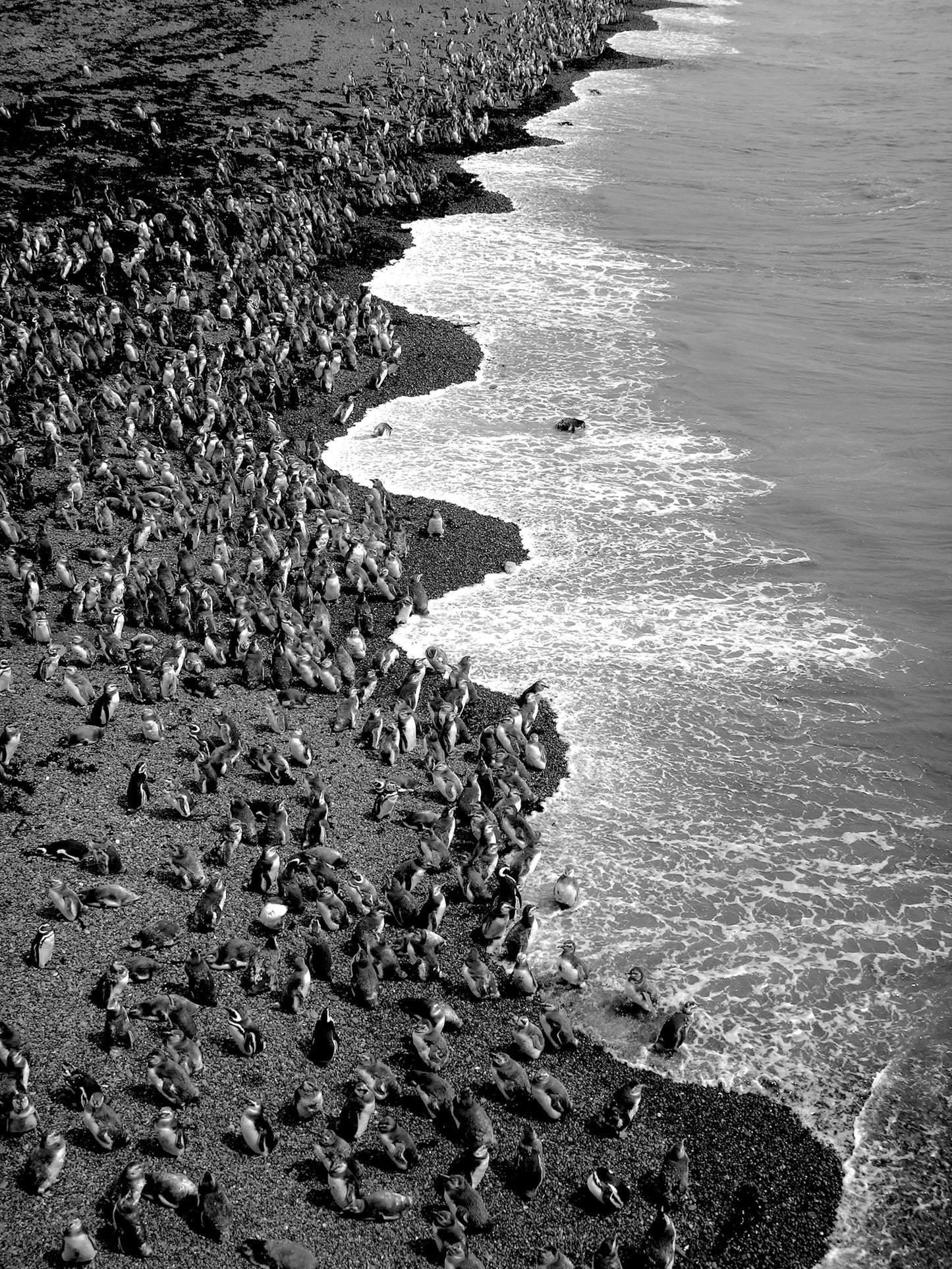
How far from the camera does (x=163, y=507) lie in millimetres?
23172

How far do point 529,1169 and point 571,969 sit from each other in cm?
281

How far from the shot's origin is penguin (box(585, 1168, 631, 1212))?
11250mm

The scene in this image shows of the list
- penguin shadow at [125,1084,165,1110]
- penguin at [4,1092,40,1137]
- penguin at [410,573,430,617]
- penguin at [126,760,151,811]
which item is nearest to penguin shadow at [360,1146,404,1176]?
penguin shadow at [125,1084,165,1110]

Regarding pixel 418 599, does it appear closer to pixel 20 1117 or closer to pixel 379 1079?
pixel 379 1079

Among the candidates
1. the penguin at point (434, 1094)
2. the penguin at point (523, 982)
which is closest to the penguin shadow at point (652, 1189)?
the penguin at point (434, 1094)

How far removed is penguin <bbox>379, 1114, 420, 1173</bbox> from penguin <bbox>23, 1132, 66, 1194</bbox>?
308cm

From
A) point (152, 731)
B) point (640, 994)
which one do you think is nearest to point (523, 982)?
point (640, 994)

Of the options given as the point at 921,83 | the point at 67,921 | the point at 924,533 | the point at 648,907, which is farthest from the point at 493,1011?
the point at 921,83

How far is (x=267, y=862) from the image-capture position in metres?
14.4

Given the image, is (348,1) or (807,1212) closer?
(807,1212)

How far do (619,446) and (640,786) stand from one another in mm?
12643

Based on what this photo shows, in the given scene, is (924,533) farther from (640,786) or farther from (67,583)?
(67,583)

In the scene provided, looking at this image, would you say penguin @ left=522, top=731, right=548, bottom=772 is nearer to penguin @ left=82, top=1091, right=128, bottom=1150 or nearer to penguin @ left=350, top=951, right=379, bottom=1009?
penguin @ left=350, top=951, right=379, bottom=1009

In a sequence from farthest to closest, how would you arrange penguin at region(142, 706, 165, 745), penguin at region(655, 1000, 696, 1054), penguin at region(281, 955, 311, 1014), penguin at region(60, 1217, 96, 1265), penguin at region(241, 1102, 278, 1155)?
penguin at region(142, 706, 165, 745)
penguin at region(655, 1000, 696, 1054)
penguin at region(281, 955, 311, 1014)
penguin at region(241, 1102, 278, 1155)
penguin at region(60, 1217, 96, 1265)
